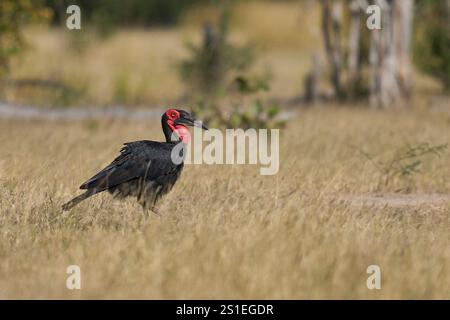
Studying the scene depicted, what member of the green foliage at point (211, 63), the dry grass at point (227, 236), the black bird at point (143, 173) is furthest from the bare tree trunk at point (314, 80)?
the black bird at point (143, 173)

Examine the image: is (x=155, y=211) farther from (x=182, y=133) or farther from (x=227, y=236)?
(x=227, y=236)

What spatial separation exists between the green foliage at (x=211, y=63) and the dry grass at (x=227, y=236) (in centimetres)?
893

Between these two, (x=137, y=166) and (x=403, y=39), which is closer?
(x=137, y=166)

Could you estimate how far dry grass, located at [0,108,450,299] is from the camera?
22.3 feet

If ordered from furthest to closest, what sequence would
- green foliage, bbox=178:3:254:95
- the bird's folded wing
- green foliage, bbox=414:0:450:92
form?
green foliage, bbox=414:0:450:92 < green foliage, bbox=178:3:254:95 < the bird's folded wing

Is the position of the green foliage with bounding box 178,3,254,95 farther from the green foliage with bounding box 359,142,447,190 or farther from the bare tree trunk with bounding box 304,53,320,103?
the green foliage with bounding box 359,142,447,190

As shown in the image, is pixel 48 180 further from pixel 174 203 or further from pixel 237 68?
pixel 237 68

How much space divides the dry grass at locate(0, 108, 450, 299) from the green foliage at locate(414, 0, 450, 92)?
982cm

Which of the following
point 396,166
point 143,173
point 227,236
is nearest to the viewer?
point 227,236

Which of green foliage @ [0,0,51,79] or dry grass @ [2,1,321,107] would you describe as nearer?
green foliage @ [0,0,51,79]

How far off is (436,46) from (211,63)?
498cm

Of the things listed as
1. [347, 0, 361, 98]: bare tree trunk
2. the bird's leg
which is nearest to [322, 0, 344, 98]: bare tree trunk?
[347, 0, 361, 98]: bare tree trunk

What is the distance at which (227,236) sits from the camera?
7.68 meters

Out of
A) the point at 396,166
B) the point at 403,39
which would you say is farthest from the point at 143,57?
the point at 396,166
